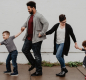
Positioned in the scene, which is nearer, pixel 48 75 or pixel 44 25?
pixel 44 25

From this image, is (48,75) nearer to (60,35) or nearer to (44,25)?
(60,35)

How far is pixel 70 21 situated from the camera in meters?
5.63

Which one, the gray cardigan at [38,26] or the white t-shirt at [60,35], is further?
the white t-shirt at [60,35]

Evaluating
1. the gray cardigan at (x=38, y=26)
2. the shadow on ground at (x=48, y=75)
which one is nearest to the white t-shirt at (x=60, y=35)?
the gray cardigan at (x=38, y=26)

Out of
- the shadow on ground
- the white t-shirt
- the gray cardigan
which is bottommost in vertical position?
the shadow on ground

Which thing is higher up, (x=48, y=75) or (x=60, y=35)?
(x=60, y=35)

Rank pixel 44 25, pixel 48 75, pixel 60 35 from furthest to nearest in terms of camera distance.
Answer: pixel 48 75 → pixel 60 35 → pixel 44 25

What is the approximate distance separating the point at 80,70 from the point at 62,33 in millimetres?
1368

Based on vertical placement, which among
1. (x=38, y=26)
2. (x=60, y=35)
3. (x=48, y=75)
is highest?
(x=38, y=26)

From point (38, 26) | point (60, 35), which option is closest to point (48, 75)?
point (60, 35)

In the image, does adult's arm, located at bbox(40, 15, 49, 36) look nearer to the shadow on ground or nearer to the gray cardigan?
the gray cardigan

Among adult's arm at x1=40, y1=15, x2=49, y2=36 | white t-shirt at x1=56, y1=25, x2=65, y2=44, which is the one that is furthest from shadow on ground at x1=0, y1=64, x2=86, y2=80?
adult's arm at x1=40, y1=15, x2=49, y2=36

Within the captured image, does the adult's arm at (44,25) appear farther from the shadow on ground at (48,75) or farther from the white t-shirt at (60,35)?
the shadow on ground at (48,75)

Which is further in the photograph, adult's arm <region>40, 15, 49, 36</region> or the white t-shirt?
the white t-shirt
